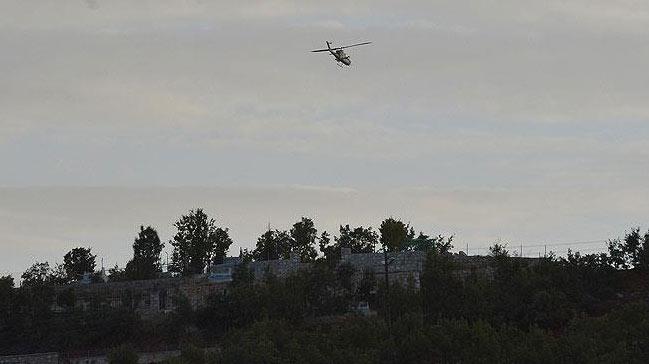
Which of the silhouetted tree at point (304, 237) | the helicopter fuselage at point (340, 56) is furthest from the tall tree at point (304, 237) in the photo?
the helicopter fuselage at point (340, 56)

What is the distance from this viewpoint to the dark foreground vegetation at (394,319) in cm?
8194

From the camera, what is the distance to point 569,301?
99.2 m

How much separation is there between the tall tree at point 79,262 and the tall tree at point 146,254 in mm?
8124

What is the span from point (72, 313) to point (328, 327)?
24964mm

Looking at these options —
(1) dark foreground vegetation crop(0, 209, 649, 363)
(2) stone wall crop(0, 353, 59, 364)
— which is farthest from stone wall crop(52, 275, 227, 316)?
(2) stone wall crop(0, 353, 59, 364)

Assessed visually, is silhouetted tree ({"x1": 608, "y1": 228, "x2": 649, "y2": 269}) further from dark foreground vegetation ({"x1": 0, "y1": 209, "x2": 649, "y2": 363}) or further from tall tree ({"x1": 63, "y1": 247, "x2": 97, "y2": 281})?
tall tree ({"x1": 63, "y1": 247, "x2": 97, "y2": 281})

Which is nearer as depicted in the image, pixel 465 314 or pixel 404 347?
pixel 404 347

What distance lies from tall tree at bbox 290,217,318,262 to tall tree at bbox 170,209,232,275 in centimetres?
841

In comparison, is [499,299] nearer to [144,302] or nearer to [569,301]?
[569,301]

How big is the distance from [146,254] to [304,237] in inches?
684

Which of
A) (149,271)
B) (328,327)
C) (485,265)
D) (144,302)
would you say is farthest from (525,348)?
(149,271)

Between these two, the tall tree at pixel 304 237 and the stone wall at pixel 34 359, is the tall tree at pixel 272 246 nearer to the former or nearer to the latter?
the tall tree at pixel 304 237

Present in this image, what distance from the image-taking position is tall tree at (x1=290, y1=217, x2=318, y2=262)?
140m

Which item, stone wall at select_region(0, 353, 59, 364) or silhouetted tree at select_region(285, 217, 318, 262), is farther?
silhouetted tree at select_region(285, 217, 318, 262)
